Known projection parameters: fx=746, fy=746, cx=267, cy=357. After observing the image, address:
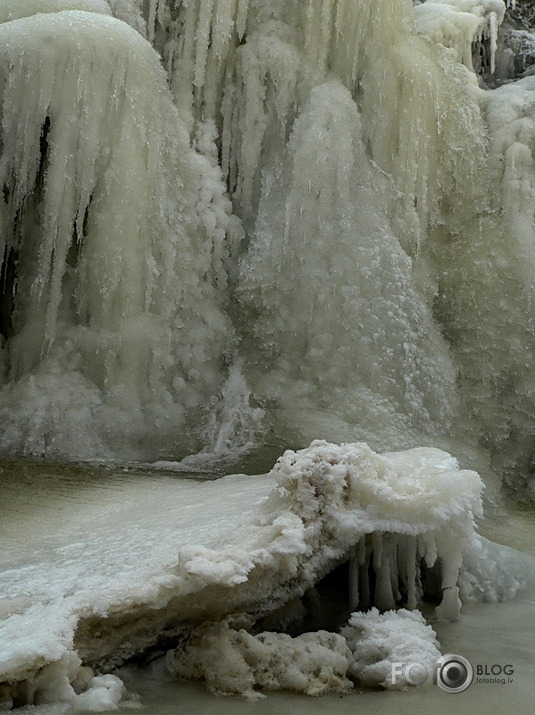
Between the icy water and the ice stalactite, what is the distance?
36.0 inches

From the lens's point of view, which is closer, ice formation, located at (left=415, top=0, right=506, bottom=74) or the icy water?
the icy water

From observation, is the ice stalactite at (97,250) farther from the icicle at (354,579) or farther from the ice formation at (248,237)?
the icicle at (354,579)

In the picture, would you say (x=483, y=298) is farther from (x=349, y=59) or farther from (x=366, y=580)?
(x=366, y=580)

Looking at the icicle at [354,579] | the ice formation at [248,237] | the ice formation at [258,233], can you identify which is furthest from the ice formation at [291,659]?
the ice formation at [248,237]

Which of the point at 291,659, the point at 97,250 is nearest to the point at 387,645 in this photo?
the point at 291,659

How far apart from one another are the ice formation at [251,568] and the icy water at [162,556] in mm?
33

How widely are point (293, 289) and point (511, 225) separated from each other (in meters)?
1.84

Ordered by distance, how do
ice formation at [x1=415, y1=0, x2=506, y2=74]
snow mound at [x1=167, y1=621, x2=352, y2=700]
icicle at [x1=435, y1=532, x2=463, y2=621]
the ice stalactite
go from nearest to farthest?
snow mound at [x1=167, y1=621, x2=352, y2=700] → icicle at [x1=435, y1=532, x2=463, y2=621] → the ice stalactite → ice formation at [x1=415, y1=0, x2=506, y2=74]

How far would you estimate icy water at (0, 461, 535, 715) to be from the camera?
5.67ft

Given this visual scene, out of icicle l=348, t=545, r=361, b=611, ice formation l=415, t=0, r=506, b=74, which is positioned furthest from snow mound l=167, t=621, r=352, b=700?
ice formation l=415, t=0, r=506, b=74

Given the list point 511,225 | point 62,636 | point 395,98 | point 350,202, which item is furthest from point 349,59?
point 62,636

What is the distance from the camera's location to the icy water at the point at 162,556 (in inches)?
68.1

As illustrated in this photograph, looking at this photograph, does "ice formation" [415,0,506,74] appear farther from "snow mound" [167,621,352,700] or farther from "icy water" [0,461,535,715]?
"snow mound" [167,621,352,700]

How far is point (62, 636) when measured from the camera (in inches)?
65.5
